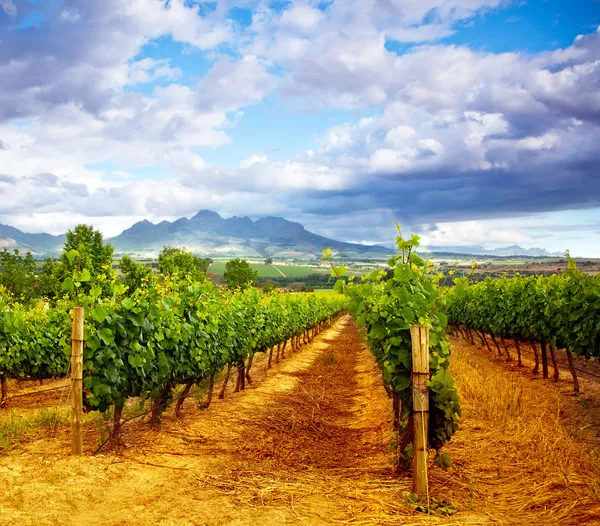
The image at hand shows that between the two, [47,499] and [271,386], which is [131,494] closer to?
[47,499]

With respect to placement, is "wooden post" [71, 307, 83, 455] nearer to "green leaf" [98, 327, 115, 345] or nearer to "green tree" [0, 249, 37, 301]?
"green leaf" [98, 327, 115, 345]

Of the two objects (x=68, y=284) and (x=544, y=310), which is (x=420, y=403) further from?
(x=544, y=310)

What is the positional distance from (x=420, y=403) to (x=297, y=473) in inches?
76.3

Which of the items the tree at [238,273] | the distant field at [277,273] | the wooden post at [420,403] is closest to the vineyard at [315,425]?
the wooden post at [420,403]

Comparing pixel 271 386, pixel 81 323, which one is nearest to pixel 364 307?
pixel 81 323

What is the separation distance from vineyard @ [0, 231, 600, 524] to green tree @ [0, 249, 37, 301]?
130 ft

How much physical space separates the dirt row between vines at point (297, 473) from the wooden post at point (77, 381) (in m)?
0.29

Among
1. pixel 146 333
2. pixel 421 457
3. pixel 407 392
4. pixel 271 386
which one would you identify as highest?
pixel 146 333

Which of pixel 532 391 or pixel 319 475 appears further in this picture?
pixel 532 391

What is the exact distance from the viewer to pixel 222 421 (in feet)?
29.7

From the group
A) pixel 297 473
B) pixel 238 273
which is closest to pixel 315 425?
pixel 297 473

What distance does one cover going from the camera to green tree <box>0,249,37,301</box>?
154 feet

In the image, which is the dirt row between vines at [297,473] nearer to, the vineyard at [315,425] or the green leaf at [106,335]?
the vineyard at [315,425]

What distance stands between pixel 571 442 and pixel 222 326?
663 cm
